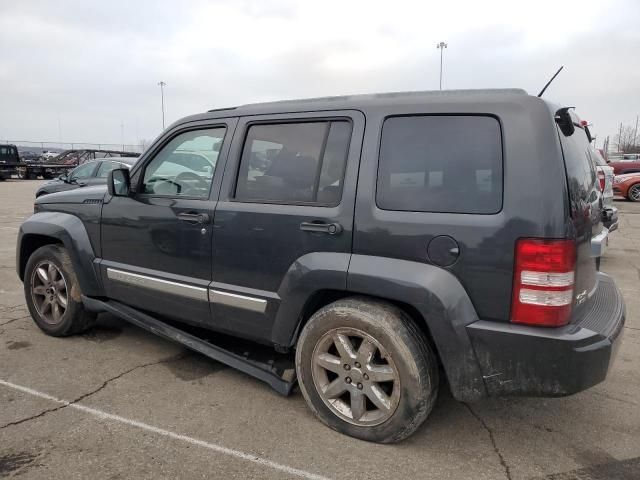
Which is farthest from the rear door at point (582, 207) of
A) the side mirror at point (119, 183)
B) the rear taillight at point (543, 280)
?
the side mirror at point (119, 183)

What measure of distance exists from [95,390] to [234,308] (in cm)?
112

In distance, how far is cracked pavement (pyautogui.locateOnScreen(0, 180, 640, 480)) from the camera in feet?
8.05

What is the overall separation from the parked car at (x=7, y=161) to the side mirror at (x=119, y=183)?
97.0ft

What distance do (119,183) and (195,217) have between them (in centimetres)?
90

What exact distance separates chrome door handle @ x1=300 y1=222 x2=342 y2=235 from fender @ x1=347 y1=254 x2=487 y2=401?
0.28 m

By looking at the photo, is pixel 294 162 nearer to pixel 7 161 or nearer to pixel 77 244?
pixel 77 244

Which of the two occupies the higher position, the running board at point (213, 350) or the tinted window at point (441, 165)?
the tinted window at point (441, 165)

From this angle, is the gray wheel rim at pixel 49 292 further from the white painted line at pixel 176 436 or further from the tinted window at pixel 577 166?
the tinted window at pixel 577 166

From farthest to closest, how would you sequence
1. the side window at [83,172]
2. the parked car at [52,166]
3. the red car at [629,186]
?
the parked car at [52,166] < the red car at [629,186] < the side window at [83,172]

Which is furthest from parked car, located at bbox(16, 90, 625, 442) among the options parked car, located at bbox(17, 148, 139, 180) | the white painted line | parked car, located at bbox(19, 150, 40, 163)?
parked car, located at bbox(19, 150, 40, 163)

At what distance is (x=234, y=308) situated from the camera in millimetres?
3086

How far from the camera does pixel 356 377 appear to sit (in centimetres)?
268

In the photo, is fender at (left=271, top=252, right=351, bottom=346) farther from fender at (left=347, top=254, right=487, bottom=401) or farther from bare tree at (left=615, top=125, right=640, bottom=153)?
bare tree at (left=615, top=125, right=640, bottom=153)

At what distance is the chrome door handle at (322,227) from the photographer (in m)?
2.64
